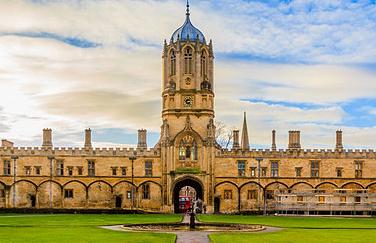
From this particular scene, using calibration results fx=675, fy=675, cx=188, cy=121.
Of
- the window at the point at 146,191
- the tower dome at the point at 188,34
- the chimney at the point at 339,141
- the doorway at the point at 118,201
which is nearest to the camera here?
the window at the point at 146,191

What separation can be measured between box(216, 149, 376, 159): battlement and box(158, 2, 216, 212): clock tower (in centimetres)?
290

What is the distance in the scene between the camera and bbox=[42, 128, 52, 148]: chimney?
77.2 metres

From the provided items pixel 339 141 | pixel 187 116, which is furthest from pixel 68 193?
pixel 339 141

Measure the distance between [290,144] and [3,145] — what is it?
3315 cm

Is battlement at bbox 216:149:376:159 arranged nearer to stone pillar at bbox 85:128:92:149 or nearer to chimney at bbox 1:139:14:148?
stone pillar at bbox 85:128:92:149

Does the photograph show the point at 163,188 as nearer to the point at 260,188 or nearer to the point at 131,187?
the point at 131,187

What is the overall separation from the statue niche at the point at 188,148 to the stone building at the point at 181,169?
11 cm

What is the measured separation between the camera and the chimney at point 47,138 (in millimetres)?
77250

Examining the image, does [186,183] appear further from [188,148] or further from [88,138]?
[88,138]

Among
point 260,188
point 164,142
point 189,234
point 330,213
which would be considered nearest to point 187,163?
point 164,142

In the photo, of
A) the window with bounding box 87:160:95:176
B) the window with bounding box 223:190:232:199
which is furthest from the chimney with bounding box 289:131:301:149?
the window with bounding box 87:160:95:176

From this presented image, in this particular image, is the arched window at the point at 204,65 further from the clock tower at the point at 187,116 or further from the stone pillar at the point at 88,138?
the stone pillar at the point at 88,138

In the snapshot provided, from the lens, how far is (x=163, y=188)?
7419 cm

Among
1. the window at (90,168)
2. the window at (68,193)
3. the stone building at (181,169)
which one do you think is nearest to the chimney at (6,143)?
the stone building at (181,169)
